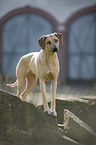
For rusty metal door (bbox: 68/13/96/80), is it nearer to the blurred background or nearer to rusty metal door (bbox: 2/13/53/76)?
the blurred background

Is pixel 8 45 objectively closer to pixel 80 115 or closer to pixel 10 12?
pixel 10 12

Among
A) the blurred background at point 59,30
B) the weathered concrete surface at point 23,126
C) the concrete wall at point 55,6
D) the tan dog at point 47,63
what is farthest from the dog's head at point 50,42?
the concrete wall at point 55,6

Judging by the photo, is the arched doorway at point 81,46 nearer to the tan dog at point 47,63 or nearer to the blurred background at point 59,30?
the blurred background at point 59,30

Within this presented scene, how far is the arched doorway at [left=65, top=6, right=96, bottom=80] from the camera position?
507 inches

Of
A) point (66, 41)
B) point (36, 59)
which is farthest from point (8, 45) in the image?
point (36, 59)

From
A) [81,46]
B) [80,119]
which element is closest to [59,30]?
[81,46]

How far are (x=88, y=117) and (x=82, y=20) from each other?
32.5 feet

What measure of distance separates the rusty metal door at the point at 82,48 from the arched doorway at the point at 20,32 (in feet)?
4.41

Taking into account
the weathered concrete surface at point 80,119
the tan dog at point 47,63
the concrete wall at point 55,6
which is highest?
the concrete wall at point 55,6

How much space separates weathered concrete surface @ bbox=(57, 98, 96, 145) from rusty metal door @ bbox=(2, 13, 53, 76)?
8999 millimetres

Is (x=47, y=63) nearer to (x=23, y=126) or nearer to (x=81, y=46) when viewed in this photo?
(x=23, y=126)

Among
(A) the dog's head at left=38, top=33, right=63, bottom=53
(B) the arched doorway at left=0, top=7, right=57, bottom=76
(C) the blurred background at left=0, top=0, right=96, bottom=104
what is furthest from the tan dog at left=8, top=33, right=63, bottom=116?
(B) the arched doorway at left=0, top=7, right=57, bottom=76

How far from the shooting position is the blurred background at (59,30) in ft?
41.6

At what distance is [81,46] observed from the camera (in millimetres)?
13016
